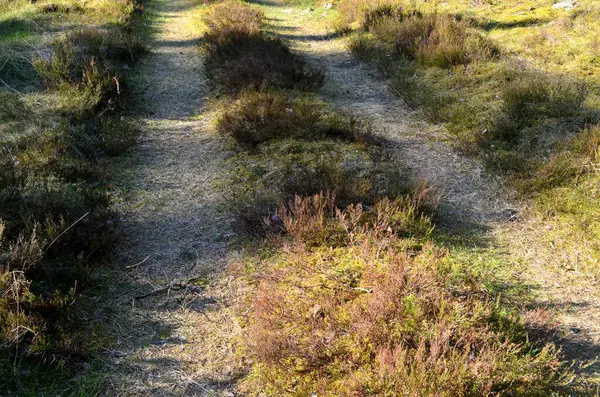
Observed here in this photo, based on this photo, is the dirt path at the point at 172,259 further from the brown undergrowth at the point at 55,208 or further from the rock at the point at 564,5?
the rock at the point at 564,5

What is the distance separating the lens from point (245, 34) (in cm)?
1098

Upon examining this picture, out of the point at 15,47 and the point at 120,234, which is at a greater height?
the point at 15,47

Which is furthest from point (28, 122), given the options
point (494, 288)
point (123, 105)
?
point (494, 288)

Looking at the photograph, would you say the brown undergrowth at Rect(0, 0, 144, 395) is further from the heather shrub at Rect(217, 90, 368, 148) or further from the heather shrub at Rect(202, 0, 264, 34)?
the heather shrub at Rect(202, 0, 264, 34)

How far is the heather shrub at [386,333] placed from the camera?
292cm

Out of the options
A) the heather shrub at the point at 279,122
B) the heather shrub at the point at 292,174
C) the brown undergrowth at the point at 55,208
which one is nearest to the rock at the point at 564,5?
the heather shrub at the point at 279,122

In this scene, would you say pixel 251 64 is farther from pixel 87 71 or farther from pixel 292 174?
pixel 292 174

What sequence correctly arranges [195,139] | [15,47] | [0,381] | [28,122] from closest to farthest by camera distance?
[0,381], [28,122], [195,139], [15,47]

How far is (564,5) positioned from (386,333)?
37.6 ft

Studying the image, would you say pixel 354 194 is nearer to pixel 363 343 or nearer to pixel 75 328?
pixel 363 343

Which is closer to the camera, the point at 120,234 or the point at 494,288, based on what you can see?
the point at 494,288

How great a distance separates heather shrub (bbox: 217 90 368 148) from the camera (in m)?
6.83

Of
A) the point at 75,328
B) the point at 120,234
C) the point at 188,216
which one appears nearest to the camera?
the point at 75,328

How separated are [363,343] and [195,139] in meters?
5.00
